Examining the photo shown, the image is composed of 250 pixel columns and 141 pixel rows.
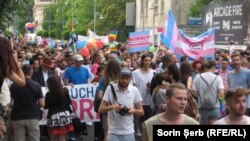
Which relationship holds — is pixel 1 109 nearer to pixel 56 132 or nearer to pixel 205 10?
pixel 56 132

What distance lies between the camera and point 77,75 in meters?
12.7

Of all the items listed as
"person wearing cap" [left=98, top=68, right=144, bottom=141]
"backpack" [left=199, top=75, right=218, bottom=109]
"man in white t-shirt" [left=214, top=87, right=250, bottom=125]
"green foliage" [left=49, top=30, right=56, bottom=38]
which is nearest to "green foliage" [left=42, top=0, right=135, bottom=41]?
"green foliage" [left=49, top=30, right=56, bottom=38]

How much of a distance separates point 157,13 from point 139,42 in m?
38.6

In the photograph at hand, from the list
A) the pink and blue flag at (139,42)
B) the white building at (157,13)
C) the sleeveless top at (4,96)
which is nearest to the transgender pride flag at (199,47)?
the pink and blue flag at (139,42)

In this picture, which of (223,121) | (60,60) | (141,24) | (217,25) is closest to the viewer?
(223,121)

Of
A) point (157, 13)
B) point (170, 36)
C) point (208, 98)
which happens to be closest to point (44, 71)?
point (208, 98)

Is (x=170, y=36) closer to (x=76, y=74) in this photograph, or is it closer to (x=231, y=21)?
(x=76, y=74)

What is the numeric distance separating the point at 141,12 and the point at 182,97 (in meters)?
61.4

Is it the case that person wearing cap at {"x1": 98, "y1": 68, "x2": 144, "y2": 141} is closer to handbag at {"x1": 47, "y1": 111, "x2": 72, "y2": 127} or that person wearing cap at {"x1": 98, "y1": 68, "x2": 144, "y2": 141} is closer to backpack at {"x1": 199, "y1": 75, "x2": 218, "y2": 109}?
handbag at {"x1": 47, "y1": 111, "x2": 72, "y2": 127}

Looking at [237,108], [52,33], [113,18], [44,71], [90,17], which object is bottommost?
[52,33]

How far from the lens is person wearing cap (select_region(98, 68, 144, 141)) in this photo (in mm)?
7805

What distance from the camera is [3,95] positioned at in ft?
19.2

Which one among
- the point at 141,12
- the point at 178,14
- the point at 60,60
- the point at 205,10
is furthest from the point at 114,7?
the point at 60,60

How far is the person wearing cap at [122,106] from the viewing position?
25.6 feet
